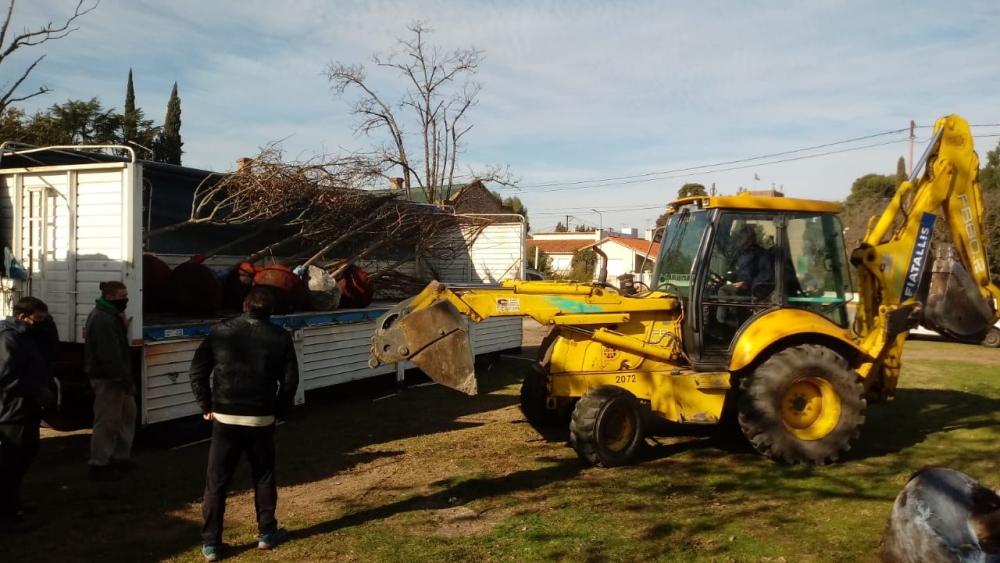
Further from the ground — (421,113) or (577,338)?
(421,113)

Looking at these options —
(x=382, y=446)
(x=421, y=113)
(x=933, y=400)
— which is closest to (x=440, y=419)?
(x=382, y=446)

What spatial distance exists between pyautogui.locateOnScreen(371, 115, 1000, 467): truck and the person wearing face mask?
2121mm

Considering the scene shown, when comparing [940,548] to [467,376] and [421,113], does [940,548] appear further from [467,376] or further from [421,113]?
[421,113]

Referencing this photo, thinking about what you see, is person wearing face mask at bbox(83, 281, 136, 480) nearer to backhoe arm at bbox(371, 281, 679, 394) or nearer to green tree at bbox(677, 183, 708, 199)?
backhoe arm at bbox(371, 281, 679, 394)

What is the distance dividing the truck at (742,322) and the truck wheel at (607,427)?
0.04 feet

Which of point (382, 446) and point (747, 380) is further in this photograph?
point (382, 446)

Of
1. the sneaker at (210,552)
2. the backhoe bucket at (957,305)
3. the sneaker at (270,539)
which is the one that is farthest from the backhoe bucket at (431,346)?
the backhoe bucket at (957,305)

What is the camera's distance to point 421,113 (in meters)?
30.2

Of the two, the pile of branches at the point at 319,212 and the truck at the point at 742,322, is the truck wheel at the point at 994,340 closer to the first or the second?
the truck at the point at 742,322

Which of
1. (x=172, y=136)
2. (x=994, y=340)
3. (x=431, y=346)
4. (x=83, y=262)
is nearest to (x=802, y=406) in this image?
(x=431, y=346)

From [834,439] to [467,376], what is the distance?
132 inches

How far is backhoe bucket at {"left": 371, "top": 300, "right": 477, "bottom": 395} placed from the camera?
6008mm

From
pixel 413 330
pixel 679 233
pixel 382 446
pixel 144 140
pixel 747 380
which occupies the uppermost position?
pixel 144 140

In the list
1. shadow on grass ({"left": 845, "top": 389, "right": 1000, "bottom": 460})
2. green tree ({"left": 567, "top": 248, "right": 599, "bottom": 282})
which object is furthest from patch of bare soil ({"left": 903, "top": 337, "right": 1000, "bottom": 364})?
green tree ({"left": 567, "top": 248, "right": 599, "bottom": 282})
